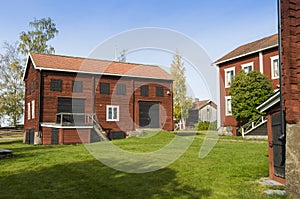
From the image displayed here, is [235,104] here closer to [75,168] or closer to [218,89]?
[218,89]

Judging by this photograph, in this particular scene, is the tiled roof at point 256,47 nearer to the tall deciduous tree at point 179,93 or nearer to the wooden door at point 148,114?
the tall deciduous tree at point 179,93

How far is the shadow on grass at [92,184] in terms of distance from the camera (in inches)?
235

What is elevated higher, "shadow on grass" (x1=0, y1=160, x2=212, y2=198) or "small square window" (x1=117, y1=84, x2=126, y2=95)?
"small square window" (x1=117, y1=84, x2=126, y2=95)

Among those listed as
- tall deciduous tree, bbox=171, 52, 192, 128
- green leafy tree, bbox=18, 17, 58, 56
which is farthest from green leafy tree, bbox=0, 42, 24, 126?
tall deciduous tree, bbox=171, 52, 192, 128

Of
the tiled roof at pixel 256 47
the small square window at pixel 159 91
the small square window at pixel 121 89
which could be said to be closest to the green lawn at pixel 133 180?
the tiled roof at pixel 256 47

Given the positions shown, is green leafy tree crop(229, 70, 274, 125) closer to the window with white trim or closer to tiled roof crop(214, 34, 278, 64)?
tiled roof crop(214, 34, 278, 64)

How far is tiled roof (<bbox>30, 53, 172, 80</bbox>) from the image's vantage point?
78.5ft

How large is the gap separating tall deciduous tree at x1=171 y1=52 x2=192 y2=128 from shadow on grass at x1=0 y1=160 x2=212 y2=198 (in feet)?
47.3

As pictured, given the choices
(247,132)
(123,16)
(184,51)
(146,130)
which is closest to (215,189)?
(184,51)

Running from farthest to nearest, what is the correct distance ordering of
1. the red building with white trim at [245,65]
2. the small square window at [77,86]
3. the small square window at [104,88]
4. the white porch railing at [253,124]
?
the small square window at [104,88] → the small square window at [77,86] → the red building with white trim at [245,65] → the white porch railing at [253,124]

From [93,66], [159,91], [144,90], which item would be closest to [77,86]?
[93,66]

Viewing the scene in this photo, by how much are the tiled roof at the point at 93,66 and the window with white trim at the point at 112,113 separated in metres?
2.92

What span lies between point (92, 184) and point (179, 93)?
26808mm

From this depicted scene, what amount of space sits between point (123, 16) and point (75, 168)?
7.02 meters
